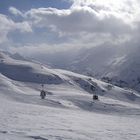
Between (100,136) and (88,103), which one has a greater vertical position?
(88,103)

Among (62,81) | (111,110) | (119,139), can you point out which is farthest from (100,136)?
(62,81)

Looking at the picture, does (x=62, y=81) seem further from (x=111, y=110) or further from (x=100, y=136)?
(x=100, y=136)

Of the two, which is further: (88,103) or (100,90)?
(100,90)

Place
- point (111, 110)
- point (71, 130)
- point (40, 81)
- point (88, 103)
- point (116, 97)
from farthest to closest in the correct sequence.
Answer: point (40, 81) < point (116, 97) < point (88, 103) < point (111, 110) < point (71, 130)

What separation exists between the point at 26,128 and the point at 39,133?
2.31 m

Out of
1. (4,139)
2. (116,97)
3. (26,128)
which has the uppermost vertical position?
(116,97)

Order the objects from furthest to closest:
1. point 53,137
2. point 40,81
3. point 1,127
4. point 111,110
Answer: point 40,81, point 111,110, point 1,127, point 53,137

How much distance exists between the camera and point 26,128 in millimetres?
26156

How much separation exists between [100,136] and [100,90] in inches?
6843

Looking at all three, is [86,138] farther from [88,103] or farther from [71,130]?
[88,103]

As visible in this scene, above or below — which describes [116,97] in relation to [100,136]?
above

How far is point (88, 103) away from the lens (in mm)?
95188

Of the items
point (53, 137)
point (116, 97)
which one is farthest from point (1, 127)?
point (116, 97)

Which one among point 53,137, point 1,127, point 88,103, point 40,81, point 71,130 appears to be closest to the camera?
point 53,137
